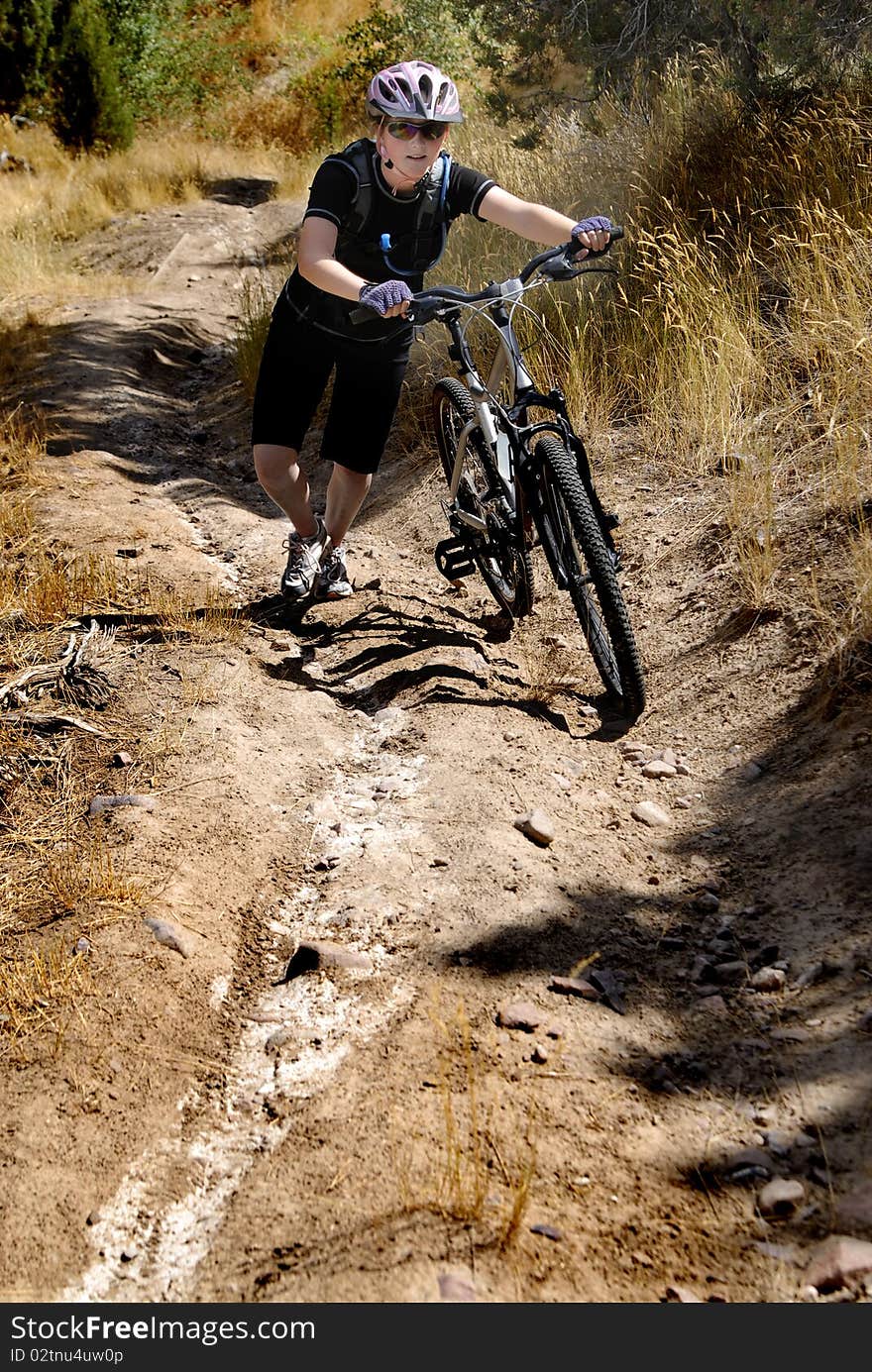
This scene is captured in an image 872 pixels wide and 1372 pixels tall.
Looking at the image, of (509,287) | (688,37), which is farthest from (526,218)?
(688,37)

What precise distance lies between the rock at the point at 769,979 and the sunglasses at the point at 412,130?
9.62 ft

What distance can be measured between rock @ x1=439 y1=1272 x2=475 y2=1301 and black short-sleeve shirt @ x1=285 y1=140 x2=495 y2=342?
3.28 metres

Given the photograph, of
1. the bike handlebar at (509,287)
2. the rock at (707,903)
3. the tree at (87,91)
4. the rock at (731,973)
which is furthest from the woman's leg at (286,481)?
the tree at (87,91)

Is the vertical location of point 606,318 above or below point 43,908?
above

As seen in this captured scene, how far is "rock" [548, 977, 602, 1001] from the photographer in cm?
277

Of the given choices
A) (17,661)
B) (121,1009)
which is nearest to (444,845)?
(121,1009)

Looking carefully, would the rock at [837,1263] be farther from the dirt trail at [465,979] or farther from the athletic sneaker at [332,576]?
the athletic sneaker at [332,576]

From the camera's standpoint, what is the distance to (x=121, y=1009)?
2.71m

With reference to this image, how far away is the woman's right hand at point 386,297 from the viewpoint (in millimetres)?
3535

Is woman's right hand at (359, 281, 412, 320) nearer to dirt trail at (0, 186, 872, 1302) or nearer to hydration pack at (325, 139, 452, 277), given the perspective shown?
hydration pack at (325, 139, 452, 277)

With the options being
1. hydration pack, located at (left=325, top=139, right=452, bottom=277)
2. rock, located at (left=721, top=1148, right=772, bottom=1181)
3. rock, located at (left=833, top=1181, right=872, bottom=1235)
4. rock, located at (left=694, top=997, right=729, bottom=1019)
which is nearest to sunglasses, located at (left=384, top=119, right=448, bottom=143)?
hydration pack, located at (left=325, top=139, right=452, bottom=277)

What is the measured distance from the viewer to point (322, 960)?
2902mm

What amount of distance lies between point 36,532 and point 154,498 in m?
1.22
